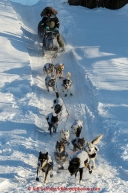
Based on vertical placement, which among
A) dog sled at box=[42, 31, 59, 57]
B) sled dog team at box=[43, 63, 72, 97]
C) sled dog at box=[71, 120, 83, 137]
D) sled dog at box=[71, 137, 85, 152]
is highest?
dog sled at box=[42, 31, 59, 57]

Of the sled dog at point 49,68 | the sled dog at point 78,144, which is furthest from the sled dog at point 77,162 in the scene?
the sled dog at point 49,68

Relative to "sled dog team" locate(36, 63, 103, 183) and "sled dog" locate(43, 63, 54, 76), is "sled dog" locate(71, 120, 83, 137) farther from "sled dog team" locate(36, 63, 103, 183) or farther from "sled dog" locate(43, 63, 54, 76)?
"sled dog" locate(43, 63, 54, 76)

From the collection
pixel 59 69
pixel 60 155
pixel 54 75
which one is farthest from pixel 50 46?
pixel 60 155

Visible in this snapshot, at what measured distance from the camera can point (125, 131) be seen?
11141 mm

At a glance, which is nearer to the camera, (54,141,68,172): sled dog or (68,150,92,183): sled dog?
(68,150,92,183): sled dog

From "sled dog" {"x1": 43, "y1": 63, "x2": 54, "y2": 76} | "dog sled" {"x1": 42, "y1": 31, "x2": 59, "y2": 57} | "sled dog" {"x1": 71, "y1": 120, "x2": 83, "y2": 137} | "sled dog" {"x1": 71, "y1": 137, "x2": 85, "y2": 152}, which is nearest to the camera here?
"sled dog" {"x1": 71, "y1": 137, "x2": 85, "y2": 152}

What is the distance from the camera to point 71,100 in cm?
1333

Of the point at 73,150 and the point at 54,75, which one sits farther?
the point at 54,75

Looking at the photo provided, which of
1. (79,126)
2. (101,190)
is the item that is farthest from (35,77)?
(101,190)

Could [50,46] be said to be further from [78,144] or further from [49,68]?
[78,144]

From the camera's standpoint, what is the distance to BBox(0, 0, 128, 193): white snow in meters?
9.23

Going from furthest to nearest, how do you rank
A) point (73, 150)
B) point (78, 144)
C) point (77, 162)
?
point (73, 150) → point (78, 144) → point (77, 162)

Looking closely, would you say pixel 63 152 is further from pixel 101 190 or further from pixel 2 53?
pixel 2 53

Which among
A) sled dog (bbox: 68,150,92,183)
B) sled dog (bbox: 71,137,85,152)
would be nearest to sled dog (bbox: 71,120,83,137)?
sled dog (bbox: 71,137,85,152)
